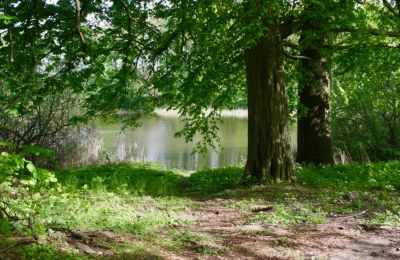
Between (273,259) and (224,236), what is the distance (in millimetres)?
717

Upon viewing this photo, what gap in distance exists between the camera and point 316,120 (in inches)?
447

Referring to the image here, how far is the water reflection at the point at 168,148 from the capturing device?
18703 mm

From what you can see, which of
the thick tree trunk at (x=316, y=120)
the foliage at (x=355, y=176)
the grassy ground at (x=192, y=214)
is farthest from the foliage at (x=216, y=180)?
the thick tree trunk at (x=316, y=120)

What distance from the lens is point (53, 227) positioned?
409 cm

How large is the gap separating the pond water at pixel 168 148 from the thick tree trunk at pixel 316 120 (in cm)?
436

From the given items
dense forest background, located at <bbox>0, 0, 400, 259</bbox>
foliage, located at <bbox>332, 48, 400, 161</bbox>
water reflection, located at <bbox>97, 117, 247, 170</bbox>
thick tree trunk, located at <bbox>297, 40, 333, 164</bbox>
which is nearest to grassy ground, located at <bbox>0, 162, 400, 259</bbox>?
dense forest background, located at <bbox>0, 0, 400, 259</bbox>

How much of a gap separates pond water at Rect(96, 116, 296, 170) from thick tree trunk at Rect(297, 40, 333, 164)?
4.36 meters

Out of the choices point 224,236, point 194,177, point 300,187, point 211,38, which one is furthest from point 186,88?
point 224,236

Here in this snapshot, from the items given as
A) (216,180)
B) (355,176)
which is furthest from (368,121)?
(216,180)

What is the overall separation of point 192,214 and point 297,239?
5.20 feet

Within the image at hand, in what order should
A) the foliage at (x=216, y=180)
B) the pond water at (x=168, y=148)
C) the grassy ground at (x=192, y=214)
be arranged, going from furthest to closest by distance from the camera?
the pond water at (x=168, y=148), the foliage at (x=216, y=180), the grassy ground at (x=192, y=214)

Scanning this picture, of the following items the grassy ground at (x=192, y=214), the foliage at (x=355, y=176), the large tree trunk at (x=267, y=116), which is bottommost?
the grassy ground at (x=192, y=214)

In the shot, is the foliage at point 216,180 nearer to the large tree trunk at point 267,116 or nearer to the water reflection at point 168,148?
the large tree trunk at point 267,116

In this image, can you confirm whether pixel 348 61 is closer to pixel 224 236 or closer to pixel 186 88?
pixel 186 88
